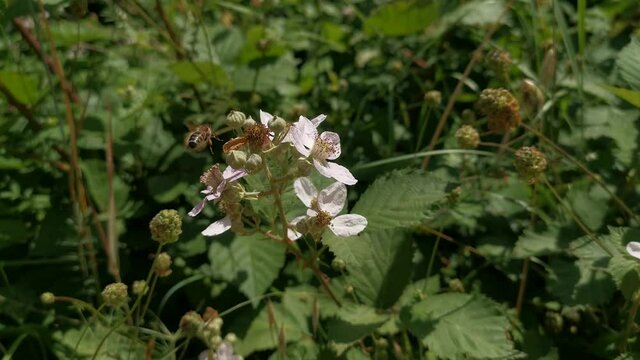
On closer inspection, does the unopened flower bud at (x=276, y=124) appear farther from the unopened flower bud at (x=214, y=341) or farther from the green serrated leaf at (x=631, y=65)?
the green serrated leaf at (x=631, y=65)

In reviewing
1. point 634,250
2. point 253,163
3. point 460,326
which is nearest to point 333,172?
point 253,163

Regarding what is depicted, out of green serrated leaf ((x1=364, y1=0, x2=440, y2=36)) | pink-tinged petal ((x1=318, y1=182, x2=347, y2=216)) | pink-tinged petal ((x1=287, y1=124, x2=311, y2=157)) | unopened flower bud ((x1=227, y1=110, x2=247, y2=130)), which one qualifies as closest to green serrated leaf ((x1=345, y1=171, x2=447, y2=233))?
pink-tinged petal ((x1=318, y1=182, x2=347, y2=216))

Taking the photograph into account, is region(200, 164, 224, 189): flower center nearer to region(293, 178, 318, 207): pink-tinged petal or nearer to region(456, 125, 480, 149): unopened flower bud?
region(293, 178, 318, 207): pink-tinged petal

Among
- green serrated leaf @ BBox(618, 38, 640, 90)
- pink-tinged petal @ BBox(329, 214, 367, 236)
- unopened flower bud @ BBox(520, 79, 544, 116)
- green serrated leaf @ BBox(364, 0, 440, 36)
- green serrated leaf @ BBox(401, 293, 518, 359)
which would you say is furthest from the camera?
green serrated leaf @ BBox(364, 0, 440, 36)

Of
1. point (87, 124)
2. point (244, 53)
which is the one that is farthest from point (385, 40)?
point (87, 124)

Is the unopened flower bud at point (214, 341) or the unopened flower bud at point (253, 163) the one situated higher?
the unopened flower bud at point (253, 163)

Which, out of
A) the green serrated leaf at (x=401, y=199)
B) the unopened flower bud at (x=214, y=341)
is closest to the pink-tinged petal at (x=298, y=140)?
the green serrated leaf at (x=401, y=199)

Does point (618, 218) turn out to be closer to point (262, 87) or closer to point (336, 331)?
point (336, 331)
